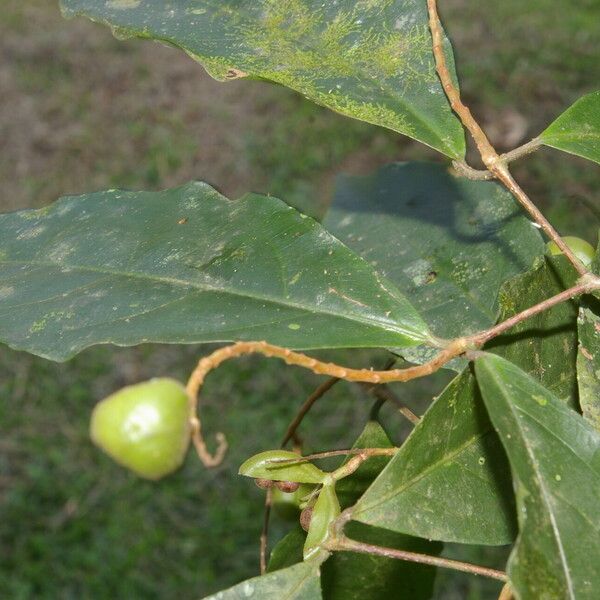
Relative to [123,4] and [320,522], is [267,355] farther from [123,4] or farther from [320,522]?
[123,4]

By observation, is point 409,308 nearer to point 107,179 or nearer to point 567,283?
point 567,283

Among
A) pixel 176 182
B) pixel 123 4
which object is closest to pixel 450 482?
pixel 123 4

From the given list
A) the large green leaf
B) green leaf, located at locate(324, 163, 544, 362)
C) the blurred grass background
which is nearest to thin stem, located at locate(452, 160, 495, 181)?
green leaf, located at locate(324, 163, 544, 362)

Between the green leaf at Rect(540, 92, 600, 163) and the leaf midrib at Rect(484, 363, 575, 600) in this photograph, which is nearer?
the leaf midrib at Rect(484, 363, 575, 600)

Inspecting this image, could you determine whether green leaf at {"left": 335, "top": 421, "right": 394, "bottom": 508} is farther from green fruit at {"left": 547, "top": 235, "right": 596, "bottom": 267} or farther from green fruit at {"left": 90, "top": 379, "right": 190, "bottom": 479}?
green fruit at {"left": 547, "top": 235, "right": 596, "bottom": 267}

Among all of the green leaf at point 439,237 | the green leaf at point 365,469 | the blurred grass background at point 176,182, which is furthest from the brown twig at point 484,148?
the blurred grass background at point 176,182

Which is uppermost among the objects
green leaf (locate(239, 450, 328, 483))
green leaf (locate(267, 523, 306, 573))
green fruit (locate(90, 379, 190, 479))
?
green fruit (locate(90, 379, 190, 479))

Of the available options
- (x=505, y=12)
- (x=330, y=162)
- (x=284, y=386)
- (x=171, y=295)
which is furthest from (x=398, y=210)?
(x=505, y=12)
